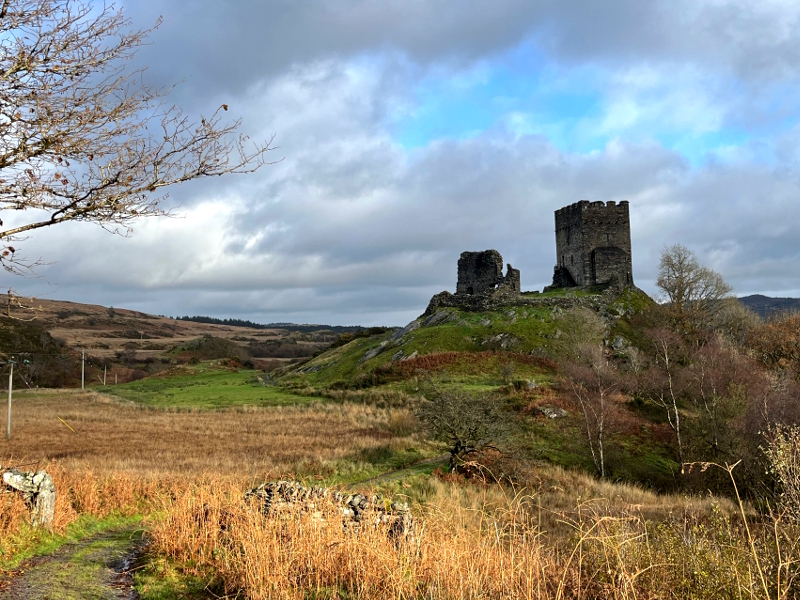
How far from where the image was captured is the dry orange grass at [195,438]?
1875 cm

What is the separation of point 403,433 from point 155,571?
19875mm

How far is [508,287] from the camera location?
173 feet

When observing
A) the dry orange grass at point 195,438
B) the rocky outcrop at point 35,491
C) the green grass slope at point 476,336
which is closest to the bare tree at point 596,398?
the green grass slope at point 476,336

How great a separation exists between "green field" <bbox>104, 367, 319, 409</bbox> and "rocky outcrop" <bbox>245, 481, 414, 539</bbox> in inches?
1177

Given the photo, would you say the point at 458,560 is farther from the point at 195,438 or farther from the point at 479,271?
the point at 479,271

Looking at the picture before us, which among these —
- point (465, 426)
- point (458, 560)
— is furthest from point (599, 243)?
point (458, 560)

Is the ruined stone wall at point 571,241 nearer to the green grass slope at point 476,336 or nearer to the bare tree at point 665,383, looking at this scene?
the green grass slope at point 476,336

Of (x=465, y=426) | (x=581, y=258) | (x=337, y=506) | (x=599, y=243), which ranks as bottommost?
(x=465, y=426)

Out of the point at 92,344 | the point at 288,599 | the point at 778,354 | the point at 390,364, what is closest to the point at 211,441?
the point at 390,364

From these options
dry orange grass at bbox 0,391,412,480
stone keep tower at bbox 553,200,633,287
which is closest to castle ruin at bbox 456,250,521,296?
stone keep tower at bbox 553,200,633,287

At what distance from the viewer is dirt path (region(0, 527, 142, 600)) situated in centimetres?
693

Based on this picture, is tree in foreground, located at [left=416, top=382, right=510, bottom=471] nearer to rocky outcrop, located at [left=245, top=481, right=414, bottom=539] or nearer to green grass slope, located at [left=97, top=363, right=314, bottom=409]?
rocky outcrop, located at [left=245, top=481, right=414, bottom=539]

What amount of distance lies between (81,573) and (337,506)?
3.78 metres

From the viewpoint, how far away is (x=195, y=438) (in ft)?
88.0
